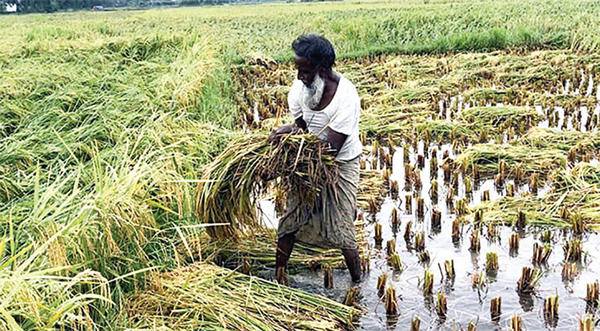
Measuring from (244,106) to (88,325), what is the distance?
6.48 m

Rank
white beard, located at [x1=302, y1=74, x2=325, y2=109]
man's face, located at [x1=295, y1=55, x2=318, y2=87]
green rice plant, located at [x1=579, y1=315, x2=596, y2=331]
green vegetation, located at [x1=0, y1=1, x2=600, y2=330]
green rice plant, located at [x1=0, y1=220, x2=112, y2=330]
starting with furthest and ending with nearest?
white beard, located at [x1=302, y1=74, x2=325, y2=109] → man's face, located at [x1=295, y1=55, x2=318, y2=87] → green rice plant, located at [x1=579, y1=315, x2=596, y2=331] → green vegetation, located at [x1=0, y1=1, x2=600, y2=330] → green rice plant, located at [x1=0, y1=220, x2=112, y2=330]

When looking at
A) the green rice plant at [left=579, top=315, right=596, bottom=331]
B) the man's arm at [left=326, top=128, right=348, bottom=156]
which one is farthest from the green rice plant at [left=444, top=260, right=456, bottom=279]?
the man's arm at [left=326, top=128, right=348, bottom=156]

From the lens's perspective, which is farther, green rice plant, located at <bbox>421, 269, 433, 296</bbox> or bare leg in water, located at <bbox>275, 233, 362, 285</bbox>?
bare leg in water, located at <bbox>275, 233, 362, 285</bbox>

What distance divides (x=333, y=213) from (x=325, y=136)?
0.42 meters

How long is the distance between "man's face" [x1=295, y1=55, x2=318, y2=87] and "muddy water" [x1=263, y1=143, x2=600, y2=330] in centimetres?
116

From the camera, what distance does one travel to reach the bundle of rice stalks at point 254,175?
11.2ft

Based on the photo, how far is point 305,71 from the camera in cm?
339

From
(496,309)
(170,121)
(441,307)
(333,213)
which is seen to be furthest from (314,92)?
(170,121)

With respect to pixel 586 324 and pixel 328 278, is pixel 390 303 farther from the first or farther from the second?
pixel 586 324

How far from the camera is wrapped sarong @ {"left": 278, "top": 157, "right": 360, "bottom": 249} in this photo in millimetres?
3643

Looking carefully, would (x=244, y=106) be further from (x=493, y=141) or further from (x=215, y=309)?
(x=215, y=309)

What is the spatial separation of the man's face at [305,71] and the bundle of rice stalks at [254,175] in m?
0.29

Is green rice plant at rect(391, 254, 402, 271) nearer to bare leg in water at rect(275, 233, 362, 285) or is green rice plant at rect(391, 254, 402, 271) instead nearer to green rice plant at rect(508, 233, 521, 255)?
bare leg in water at rect(275, 233, 362, 285)

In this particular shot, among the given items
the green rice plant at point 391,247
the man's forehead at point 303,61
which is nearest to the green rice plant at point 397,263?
the green rice plant at point 391,247
